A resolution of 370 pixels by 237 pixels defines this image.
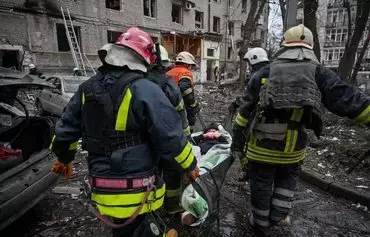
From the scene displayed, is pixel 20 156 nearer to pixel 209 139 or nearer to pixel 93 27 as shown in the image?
pixel 209 139

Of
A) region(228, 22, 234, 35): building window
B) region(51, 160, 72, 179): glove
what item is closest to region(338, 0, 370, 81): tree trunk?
region(51, 160, 72, 179): glove

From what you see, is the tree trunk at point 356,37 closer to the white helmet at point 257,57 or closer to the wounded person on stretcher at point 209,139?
the white helmet at point 257,57

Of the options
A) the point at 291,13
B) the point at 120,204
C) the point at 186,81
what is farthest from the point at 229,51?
the point at 120,204

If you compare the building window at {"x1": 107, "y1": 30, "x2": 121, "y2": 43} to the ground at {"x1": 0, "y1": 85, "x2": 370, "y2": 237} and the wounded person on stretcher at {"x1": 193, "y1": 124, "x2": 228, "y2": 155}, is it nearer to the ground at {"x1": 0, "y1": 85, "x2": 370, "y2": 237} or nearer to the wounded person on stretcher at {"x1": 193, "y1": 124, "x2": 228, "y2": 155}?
the ground at {"x1": 0, "y1": 85, "x2": 370, "y2": 237}

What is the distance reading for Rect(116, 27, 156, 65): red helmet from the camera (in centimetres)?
187

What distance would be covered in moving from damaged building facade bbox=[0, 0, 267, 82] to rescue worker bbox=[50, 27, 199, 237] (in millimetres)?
13136

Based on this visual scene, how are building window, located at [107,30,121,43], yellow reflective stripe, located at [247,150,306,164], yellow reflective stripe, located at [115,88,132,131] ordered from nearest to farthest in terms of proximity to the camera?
yellow reflective stripe, located at [115,88,132,131] < yellow reflective stripe, located at [247,150,306,164] < building window, located at [107,30,121,43]

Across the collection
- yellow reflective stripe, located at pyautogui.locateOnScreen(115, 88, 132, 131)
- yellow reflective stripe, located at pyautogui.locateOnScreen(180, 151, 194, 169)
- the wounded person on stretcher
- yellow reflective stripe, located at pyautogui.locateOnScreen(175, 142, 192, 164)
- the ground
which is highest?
yellow reflective stripe, located at pyautogui.locateOnScreen(115, 88, 132, 131)

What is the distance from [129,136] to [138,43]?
649 millimetres

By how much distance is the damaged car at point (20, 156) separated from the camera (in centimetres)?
245

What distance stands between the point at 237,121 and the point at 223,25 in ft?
87.8

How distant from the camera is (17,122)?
3.60 m

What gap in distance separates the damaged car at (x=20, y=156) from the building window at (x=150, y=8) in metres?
17.7

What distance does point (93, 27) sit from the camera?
53.7ft
